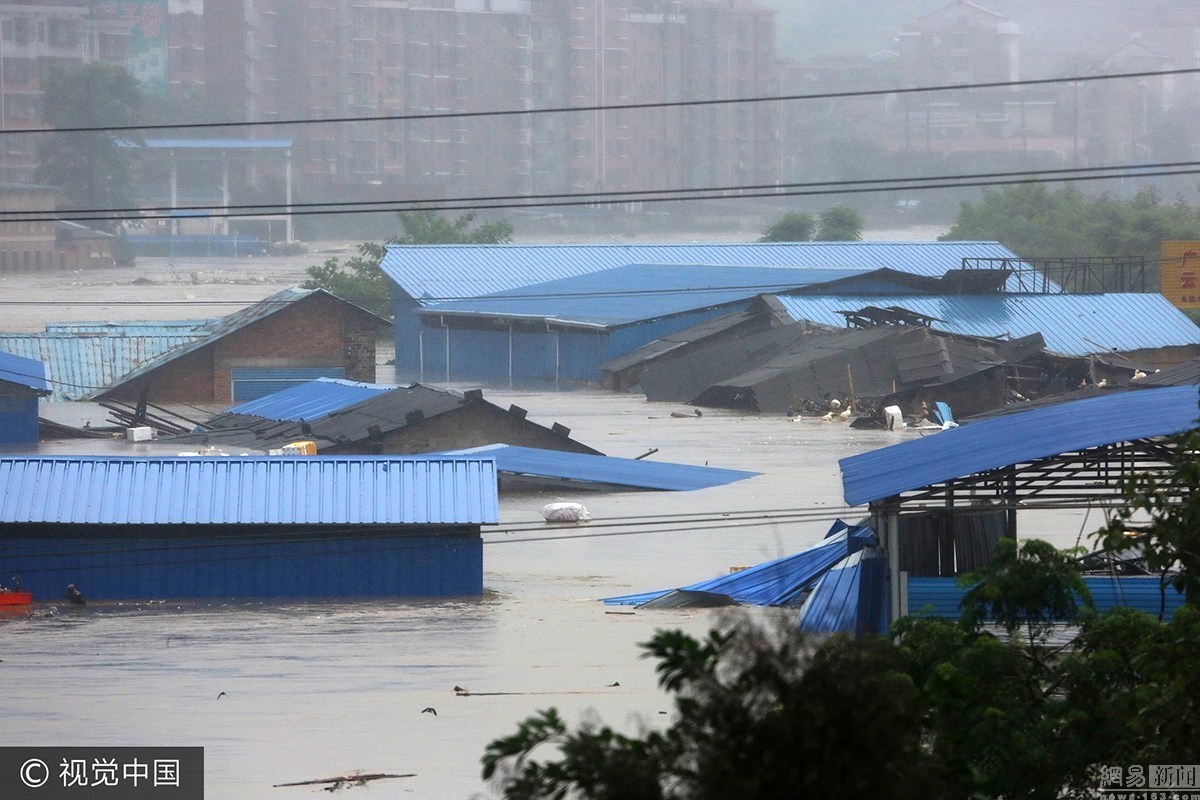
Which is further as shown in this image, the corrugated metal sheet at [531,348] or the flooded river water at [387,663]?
the corrugated metal sheet at [531,348]

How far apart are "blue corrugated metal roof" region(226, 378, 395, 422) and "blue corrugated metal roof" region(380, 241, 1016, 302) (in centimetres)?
1288

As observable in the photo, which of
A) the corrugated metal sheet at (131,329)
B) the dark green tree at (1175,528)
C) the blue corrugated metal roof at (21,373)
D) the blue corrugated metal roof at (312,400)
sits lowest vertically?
the dark green tree at (1175,528)

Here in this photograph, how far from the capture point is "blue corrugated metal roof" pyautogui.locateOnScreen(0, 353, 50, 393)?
29.3 m

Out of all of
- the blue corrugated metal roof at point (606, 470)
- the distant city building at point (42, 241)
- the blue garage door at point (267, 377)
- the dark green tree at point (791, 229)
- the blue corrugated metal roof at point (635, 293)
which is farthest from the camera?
the distant city building at point (42, 241)

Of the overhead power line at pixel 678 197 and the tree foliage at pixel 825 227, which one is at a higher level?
Result: the tree foliage at pixel 825 227

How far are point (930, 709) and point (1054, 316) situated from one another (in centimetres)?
3737

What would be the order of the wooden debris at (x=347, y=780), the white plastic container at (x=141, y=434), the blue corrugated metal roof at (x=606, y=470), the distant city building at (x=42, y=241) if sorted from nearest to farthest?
the wooden debris at (x=347, y=780)
the blue corrugated metal roof at (x=606, y=470)
the white plastic container at (x=141, y=434)
the distant city building at (x=42, y=241)

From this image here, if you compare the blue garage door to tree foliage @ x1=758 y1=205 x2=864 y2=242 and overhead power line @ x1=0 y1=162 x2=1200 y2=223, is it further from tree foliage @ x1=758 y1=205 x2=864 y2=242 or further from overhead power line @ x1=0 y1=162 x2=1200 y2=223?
tree foliage @ x1=758 y1=205 x2=864 y2=242

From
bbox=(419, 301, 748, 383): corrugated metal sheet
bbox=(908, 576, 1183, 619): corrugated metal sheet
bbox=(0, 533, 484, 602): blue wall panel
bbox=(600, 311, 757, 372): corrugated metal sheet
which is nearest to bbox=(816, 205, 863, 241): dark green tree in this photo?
bbox=(419, 301, 748, 383): corrugated metal sheet

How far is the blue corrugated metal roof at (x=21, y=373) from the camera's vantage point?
29344mm

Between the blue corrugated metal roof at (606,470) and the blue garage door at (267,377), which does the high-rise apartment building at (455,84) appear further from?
the blue corrugated metal roof at (606,470)

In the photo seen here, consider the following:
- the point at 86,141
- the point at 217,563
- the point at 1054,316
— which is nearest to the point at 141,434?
the point at 217,563

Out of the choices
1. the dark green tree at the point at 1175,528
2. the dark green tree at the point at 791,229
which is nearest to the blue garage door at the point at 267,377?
the dark green tree at the point at 791,229

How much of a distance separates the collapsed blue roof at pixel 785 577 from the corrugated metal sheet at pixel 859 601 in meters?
1.09
